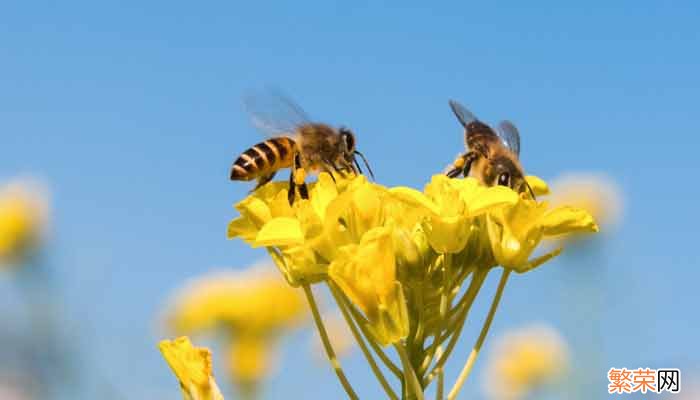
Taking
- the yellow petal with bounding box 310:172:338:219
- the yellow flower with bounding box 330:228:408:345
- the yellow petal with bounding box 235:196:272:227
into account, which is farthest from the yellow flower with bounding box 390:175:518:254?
the yellow petal with bounding box 235:196:272:227

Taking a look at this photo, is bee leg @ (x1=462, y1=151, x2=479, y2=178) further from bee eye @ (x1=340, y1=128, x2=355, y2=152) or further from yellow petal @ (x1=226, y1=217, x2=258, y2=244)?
yellow petal @ (x1=226, y1=217, x2=258, y2=244)

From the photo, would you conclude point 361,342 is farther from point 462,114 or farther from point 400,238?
point 462,114

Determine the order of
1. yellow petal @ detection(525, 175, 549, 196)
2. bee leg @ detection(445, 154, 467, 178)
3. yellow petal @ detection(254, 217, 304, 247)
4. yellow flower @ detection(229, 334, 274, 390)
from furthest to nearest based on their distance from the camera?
yellow flower @ detection(229, 334, 274, 390), bee leg @ detection(445, 154, 467, 178), yellow petal @ detection(525, 175, 549, 196), yellow petal @ detection(254, 217, 304, 247)

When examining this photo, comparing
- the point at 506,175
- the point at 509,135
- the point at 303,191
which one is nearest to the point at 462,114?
the point at 509,135

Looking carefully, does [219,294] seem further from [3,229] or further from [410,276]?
[410,276]

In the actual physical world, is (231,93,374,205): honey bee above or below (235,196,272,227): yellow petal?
above

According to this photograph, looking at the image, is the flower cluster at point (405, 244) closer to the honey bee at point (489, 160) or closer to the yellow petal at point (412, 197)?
the yellow petal at point (412, 197)
